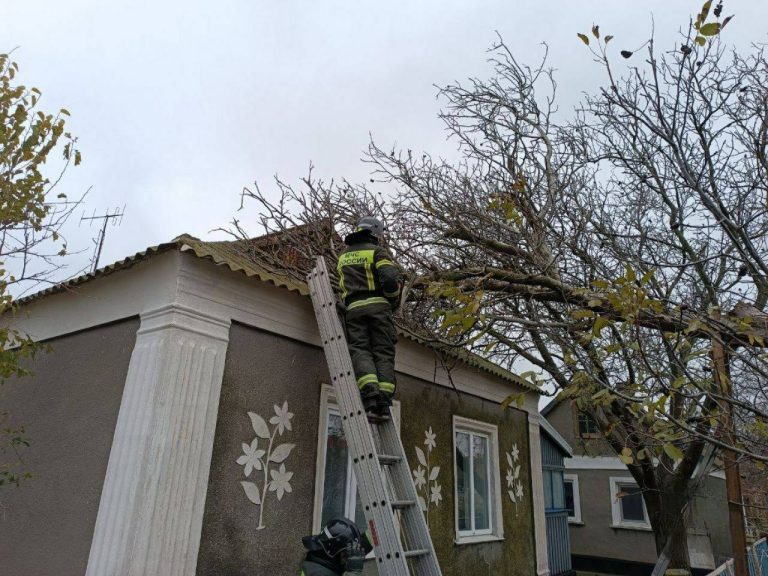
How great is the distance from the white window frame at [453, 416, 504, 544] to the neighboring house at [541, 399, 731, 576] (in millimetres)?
10687

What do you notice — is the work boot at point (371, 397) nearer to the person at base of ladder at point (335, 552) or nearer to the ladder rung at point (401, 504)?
the ladder rung at point (401, 504)

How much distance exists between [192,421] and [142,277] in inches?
53.7

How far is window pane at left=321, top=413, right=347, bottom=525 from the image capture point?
17.5 ft

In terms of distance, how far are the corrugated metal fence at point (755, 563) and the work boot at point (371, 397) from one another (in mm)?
5447

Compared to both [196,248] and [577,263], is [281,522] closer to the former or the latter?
[196,248]

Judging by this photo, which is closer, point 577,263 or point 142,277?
point 142,277

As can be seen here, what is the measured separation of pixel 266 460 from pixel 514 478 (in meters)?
5.17

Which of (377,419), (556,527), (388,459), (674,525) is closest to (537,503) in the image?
(674,525)

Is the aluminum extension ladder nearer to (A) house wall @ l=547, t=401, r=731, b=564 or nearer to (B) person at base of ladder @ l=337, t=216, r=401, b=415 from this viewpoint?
(B) person at base of ladder @ l=337, t=216, r=401, b=415

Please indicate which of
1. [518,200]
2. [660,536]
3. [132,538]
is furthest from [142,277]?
[660,536]

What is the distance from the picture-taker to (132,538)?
3.77 meters

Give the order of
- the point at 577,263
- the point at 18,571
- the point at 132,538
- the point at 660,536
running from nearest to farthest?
1. the point at 132,538
2. the point at 18,571
3. the point at 577,263
4. the point at 660,536

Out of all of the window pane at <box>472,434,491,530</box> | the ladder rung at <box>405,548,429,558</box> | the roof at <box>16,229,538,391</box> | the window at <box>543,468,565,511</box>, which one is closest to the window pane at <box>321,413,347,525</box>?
the roof at <box>16,229,538,391</box>

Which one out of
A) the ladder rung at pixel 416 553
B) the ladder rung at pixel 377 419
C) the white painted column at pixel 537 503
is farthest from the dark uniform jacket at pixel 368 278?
the white painted column at pixel 537 503
